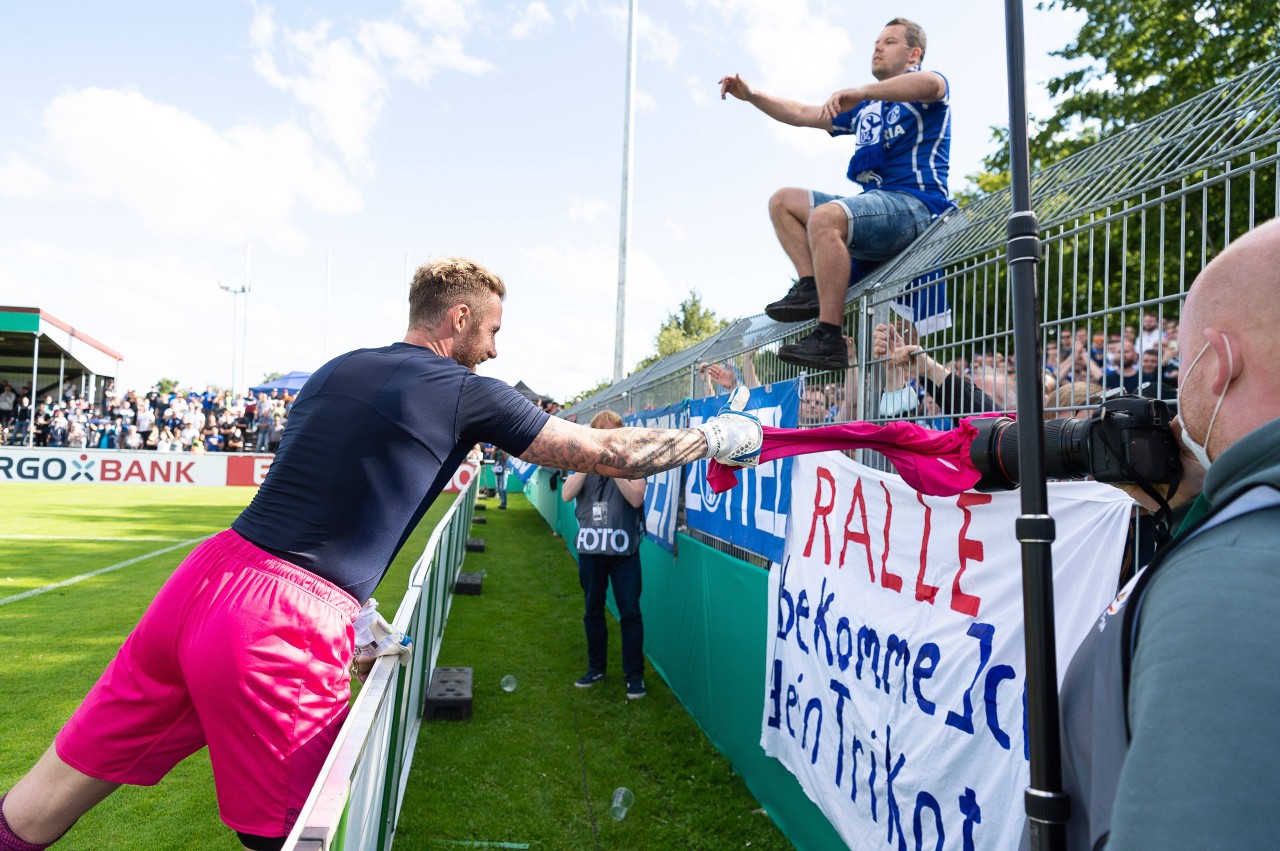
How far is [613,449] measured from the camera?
8.73 ft

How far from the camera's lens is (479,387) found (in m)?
2.55

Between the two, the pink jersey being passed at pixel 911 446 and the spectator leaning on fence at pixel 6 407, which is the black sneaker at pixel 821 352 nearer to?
the pink jersey being passed at pixel 911 446

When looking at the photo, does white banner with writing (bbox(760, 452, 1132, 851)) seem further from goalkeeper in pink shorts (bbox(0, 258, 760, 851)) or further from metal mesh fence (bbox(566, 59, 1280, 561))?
goalkeeper in pink shorts (bbox(0, 258, 760, 851))

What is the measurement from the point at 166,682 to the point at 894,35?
4.03m

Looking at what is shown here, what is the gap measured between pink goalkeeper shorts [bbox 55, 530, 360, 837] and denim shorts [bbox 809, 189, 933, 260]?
2.79 m

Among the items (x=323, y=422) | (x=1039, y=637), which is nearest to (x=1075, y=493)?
(x=1039, y=637)

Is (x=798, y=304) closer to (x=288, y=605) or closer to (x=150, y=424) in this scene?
(x=288, y=605)

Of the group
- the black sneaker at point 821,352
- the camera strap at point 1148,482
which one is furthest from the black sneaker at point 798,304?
the camera strap at point 1148,482

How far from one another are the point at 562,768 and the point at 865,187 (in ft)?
12.4

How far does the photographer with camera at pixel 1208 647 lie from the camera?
730 millimetres

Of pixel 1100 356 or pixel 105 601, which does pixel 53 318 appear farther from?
pixel 1100 356

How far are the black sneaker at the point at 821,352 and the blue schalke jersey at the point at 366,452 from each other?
1.69 m

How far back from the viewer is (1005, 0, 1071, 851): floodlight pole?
107 cm

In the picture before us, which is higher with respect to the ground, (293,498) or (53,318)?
(53,318)
